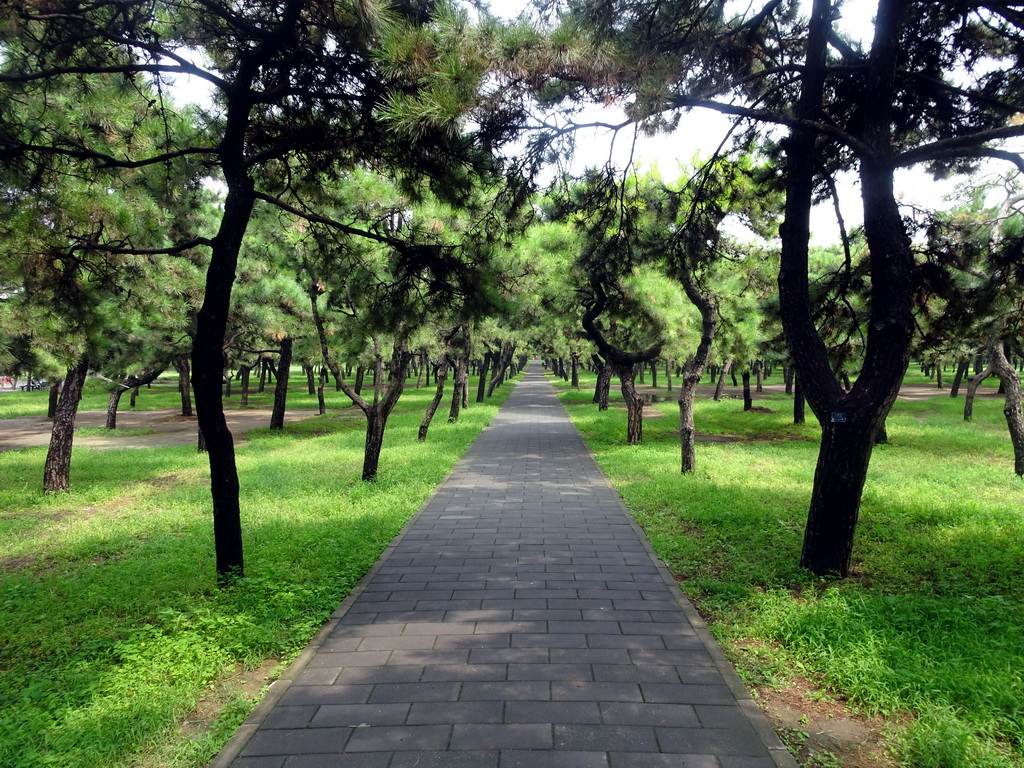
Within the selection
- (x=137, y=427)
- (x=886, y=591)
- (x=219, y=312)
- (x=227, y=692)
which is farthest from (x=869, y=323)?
(x=137, y=427)

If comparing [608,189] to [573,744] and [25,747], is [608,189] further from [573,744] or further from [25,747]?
[25,747]

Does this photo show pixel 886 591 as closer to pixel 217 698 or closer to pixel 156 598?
pixel 217 698

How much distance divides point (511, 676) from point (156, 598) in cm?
350

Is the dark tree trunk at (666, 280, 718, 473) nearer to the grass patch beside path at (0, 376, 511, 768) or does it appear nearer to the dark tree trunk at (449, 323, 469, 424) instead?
the grass patch beside path at (0, 376, 511, 768)

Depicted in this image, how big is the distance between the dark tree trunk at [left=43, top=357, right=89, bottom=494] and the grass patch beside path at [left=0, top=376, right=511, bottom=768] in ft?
1.38

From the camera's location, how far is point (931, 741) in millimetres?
2908

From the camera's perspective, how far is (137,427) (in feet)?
69.7

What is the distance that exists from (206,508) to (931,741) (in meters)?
8.94

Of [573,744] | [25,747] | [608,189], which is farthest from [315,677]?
[608,189]

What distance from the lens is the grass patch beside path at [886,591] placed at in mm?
3284

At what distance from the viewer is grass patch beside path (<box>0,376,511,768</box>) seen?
3.19 m

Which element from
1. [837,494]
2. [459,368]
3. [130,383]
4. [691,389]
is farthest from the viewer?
[459,368]

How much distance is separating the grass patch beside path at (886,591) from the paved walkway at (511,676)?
20.3 inches

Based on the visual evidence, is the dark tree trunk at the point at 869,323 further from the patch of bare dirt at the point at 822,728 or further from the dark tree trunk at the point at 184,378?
the dark tree trunk at the point at 184,378
